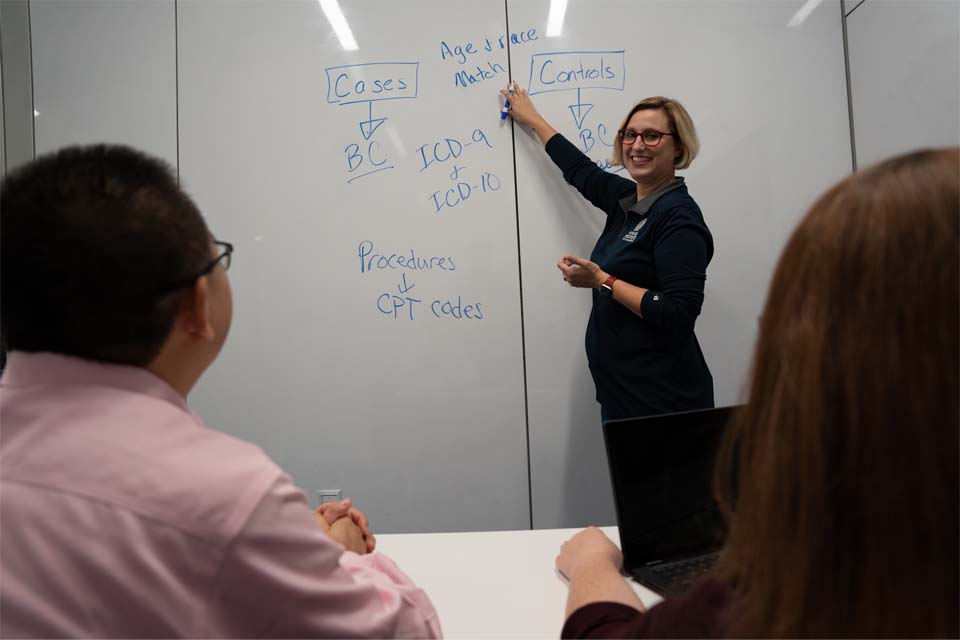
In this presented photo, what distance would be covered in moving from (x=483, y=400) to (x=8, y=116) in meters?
1.94

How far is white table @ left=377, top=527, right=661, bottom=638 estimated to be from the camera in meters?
0.80

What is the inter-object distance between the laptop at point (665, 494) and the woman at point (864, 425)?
0.44 meters

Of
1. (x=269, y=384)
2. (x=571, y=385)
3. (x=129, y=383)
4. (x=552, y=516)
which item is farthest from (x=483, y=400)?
(x=129, y=383)

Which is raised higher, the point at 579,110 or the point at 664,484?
the point at 579,110

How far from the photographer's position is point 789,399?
0.43 m

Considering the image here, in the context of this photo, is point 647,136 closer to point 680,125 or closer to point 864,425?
point 680,125

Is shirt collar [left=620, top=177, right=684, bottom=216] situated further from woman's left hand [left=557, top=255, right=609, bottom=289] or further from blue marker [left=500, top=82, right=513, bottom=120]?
blue marker [left=500, top=82, right=513, bottom=120]

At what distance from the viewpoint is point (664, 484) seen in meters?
0.90

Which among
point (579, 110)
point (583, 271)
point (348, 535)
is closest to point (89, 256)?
point (348, 535)

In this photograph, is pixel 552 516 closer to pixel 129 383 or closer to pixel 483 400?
pixel 483 400

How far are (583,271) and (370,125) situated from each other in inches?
37.1

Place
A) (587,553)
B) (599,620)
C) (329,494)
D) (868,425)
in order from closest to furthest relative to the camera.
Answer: (868,425) < (599,620) < (587,553) < (329,494)

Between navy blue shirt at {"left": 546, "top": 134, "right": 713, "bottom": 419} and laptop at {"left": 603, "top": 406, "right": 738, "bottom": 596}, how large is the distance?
0.72 meters

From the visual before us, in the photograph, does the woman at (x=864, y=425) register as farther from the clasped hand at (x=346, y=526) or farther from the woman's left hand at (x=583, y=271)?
the woman's left hand at (x=583, y=271)
